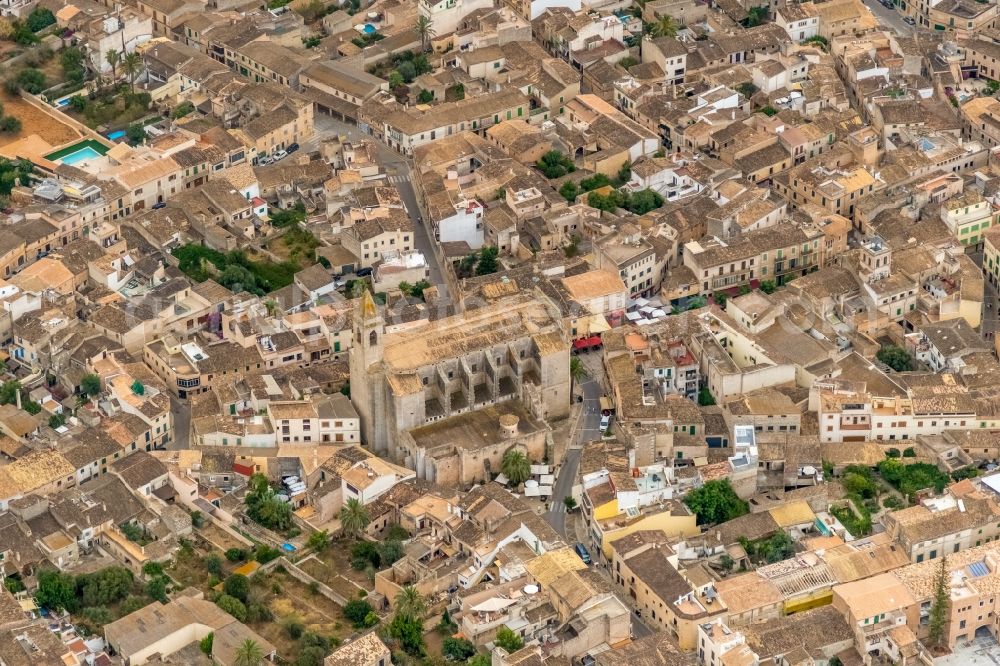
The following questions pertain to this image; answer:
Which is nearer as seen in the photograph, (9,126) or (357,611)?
(357,611)

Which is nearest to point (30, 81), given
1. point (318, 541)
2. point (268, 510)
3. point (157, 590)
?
point (268, 510)

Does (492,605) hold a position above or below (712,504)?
below

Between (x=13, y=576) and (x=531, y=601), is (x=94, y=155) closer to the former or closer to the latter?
(x=13, y=576)

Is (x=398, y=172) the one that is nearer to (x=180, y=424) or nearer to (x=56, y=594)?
(x=180, y=424)

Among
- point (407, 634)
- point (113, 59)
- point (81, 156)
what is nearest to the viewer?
point (407, 634)

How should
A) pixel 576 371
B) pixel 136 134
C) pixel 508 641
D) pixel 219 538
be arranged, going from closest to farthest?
pixel 508 641 < pixel 219 538 < pixel 576 371 < pixel 136 134

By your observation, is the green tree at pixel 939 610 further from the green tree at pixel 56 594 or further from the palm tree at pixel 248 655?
the green tree at pixel 56 594
